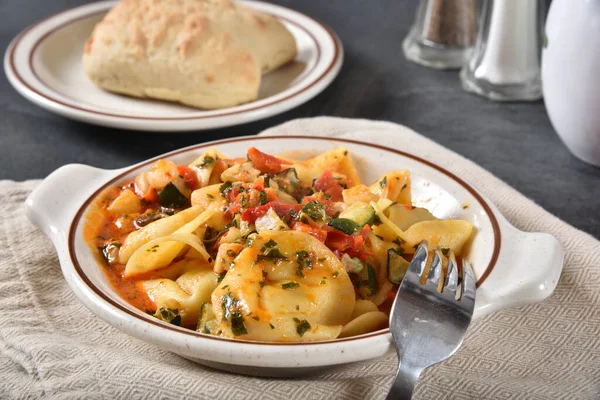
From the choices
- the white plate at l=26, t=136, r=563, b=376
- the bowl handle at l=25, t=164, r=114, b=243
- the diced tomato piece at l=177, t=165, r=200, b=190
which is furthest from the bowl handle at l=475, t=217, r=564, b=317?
the bowl handle at l=25, t=164, r=114, b=243

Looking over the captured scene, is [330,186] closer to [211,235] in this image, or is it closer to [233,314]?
[211,235]

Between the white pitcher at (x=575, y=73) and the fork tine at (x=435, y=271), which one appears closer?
the fork tine at (x=435, y=271)

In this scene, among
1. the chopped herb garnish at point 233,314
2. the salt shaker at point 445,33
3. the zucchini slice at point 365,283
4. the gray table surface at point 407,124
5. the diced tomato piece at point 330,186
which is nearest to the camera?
the chopped herb garnish at point 233,314

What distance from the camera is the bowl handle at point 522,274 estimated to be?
6.78 feet

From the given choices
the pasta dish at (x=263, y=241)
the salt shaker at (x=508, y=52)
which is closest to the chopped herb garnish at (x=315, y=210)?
the pasta dish at (x=263, y=241)

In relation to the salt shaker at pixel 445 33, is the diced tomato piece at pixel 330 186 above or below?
above

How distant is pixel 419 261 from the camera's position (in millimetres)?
2211

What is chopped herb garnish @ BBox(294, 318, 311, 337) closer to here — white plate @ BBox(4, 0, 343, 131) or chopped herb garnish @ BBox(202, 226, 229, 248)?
chopped herb garnish @ BBox(202, 226, 229, 248)

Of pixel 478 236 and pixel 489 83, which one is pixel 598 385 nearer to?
pixel 478 236

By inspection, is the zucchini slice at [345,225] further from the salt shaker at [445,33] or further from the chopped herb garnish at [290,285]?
the salt shaker at [445,33]

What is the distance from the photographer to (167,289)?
2270 mm

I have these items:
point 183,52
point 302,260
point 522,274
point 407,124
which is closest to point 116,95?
point 183,52

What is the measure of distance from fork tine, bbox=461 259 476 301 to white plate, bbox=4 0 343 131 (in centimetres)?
174

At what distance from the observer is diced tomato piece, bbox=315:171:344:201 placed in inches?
103
